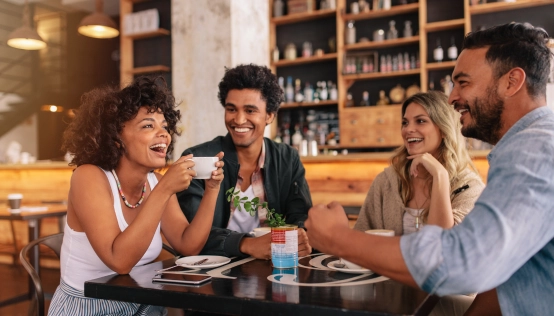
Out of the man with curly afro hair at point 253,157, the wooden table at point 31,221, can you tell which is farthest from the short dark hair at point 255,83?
the wooden table at point 31,221

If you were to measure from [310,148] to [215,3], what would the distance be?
2096 mm

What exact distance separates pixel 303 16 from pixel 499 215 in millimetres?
5455

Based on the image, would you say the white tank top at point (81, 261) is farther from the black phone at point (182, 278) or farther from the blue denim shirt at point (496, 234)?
the blue denim shirt at point (496, 234)

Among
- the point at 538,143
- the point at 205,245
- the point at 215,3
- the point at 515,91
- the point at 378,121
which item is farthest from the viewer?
the point at 378,121

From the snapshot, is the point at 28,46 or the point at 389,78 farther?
the point at 28,46

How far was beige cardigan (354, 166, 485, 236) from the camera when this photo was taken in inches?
81.1

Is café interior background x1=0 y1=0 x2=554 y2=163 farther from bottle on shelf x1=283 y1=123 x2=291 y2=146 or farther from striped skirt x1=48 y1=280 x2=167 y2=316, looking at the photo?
striped skirt x1=48 y1=280 x2=167 y2=316

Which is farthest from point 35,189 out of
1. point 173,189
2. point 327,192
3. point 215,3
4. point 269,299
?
point 269,299

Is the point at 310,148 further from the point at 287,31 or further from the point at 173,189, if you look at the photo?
the point at 173,189

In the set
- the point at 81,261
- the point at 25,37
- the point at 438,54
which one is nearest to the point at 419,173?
the point at 81,261

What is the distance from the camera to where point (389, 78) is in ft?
19.1

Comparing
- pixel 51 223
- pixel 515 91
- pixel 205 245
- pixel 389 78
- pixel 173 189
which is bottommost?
pixel 51 223

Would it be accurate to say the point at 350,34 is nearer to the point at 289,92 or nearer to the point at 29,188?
the point at 289,92

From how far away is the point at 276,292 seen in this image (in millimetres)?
1098
